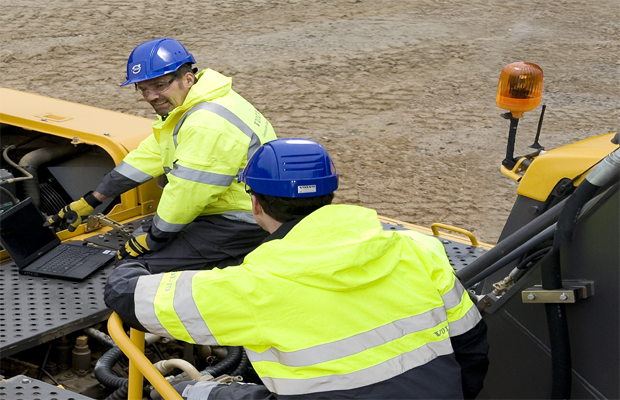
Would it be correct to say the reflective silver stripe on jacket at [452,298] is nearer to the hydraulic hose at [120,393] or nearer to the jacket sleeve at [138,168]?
the hydraulic hose at [120,393]

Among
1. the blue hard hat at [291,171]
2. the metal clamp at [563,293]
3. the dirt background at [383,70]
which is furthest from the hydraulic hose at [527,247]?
the dirt background at [383,70]

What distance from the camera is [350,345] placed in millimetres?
1972

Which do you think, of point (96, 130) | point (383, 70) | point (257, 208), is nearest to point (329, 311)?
point (257, 208)

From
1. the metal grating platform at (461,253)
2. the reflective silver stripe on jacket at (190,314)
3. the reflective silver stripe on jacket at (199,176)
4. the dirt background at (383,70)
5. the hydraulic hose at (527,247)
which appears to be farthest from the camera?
the dirt background at (383,70)

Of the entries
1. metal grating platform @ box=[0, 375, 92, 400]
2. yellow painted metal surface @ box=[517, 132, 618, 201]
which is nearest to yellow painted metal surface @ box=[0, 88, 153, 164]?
metal grating platform @ box=[0, 375, 92, 400]

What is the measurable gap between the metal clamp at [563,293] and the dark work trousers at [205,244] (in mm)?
1620

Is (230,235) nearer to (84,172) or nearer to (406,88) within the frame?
(84,172)

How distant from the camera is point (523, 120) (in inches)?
343

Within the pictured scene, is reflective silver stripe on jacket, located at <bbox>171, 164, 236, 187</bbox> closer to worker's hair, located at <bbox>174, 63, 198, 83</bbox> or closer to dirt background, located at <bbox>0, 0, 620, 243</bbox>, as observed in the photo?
worker's hair, located at <bbox>174, 63, 198, 83</bbox>

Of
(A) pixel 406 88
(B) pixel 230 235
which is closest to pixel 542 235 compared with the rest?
(B) pixel 230 235

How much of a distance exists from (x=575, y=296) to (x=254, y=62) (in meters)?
8.66

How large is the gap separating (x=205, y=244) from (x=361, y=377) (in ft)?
5.84

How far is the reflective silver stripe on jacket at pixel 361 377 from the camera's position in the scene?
197cm

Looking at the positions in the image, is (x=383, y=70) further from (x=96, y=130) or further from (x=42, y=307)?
(x=42, y=307)
